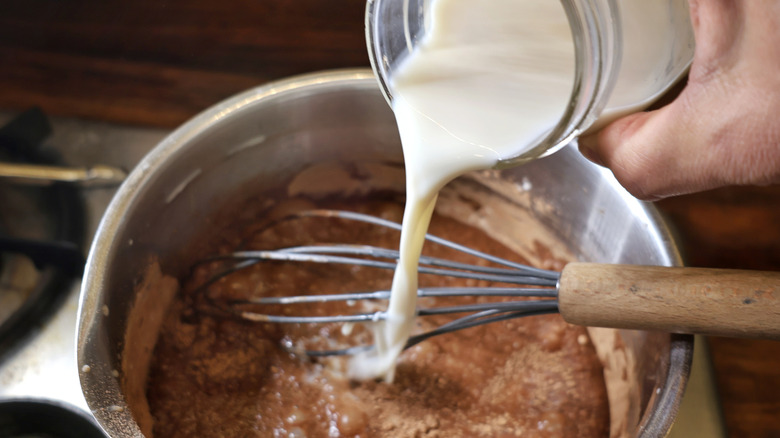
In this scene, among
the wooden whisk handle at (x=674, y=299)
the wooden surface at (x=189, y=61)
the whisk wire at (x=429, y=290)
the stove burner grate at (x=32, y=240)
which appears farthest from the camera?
the wooden surface at (x=189, y=61)

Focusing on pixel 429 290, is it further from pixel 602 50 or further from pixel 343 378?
pixel 602 50

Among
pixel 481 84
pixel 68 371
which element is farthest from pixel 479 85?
pixel 68 371

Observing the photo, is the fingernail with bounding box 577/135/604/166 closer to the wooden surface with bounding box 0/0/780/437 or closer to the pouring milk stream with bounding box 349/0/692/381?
the pouring milk stream with bounding box 349/0/692/381

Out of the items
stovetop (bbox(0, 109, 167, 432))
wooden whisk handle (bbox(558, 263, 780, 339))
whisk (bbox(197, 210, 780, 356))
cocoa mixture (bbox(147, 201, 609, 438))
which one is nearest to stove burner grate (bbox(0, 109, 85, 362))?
stovetop (bbox(0, 109, 167, 432))

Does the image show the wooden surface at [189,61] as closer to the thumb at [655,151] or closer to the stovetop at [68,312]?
the stovetop at [68,312]

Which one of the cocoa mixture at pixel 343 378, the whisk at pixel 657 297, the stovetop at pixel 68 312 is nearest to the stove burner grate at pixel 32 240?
the stovetop at pixel 68 312

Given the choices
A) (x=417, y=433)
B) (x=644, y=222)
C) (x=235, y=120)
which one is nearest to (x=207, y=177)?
(x=235, y=120)

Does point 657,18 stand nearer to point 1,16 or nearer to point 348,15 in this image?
point 348,15
